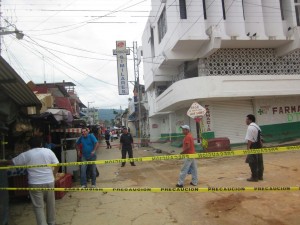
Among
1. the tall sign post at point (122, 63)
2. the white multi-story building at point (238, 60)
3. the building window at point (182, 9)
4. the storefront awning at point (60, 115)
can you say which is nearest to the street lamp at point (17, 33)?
the storefront awning at point (60, 115)

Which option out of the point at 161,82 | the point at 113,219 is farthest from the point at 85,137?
the point at 161,82

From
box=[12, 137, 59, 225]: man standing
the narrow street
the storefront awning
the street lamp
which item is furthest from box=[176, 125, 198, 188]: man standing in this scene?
the street lamp

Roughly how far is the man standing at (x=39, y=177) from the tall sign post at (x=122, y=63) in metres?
27.5

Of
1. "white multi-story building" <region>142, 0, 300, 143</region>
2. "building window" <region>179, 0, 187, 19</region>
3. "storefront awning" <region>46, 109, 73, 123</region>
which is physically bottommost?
"storefront awning" <region>46, 109, 73, 123</region>

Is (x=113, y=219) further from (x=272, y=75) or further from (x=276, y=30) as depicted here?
(x=276, y=30)

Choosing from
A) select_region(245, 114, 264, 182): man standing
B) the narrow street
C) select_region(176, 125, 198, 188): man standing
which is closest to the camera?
the narrow street

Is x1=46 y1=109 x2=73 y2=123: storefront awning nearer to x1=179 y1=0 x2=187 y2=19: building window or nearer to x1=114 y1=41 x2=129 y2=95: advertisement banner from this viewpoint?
x1=179 y1=0 x2=187 y2=19: building window

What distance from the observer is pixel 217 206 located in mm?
6711

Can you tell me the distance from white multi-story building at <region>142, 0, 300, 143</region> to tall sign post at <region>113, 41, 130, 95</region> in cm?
803

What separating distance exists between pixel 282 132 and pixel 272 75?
4309 millimetres

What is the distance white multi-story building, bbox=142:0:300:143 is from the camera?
21.5 m

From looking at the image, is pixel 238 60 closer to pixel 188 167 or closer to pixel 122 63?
pixel 122 63

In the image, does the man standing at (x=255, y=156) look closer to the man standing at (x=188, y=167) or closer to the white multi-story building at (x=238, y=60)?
the man standing at (x=188, y=167)

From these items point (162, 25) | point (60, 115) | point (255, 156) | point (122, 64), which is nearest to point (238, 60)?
point (162, 25)
